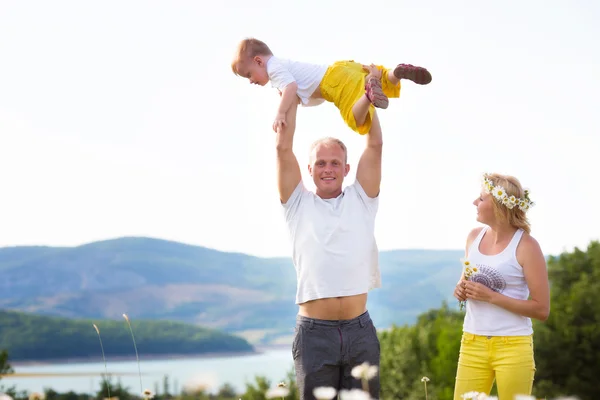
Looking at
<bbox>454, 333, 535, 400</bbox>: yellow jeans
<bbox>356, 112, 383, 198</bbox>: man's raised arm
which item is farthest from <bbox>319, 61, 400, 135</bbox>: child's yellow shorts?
<bbox>454, 333, 535, 400</bbox>: yellow jeans

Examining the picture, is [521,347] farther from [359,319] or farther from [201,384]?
[201,384]

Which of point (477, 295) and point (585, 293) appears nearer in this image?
point (477, 295)

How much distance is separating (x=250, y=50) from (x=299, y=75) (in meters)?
0.45

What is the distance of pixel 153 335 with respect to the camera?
22922 mm

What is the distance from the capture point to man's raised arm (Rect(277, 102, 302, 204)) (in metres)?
3.93

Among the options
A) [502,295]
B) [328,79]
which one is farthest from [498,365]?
[328,79]

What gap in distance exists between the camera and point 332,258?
3.77 metres

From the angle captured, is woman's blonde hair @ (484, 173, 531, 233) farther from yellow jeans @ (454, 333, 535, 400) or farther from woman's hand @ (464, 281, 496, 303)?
yellow jeans @ (454, 333, 535, 400)

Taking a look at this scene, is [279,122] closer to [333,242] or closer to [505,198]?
[333,242]

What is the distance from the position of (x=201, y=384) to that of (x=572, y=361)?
1304 centimetres

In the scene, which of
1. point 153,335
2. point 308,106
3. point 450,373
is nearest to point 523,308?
point 308,106

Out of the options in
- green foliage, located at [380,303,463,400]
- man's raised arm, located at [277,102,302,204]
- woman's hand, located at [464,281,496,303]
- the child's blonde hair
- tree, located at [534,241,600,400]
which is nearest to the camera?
man's raised arm, located at [277,102,302,204]

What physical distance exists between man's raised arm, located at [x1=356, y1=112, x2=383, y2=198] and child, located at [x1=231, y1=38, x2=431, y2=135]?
0.10 m

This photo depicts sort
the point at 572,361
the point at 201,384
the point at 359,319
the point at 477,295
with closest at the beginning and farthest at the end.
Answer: the point at 201,384, the point at 359,319, the point at 477,295, the point at 572,361
